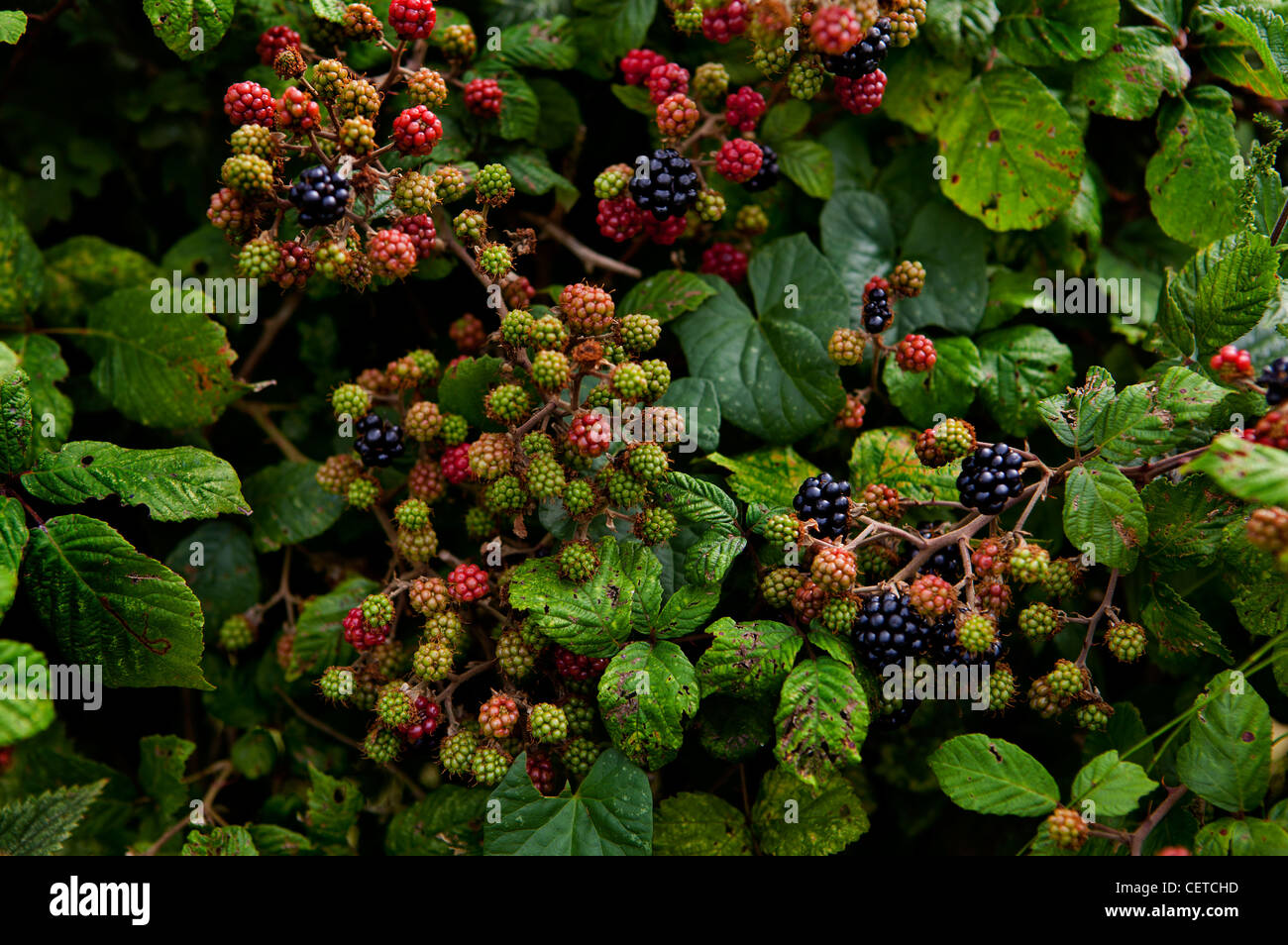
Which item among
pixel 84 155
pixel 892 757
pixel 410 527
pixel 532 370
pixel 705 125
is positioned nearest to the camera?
pixel 532 370

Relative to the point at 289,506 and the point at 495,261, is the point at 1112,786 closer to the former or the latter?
the point at 495,261

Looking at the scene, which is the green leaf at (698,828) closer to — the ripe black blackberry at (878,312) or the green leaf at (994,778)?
the green leaf at (994,778)

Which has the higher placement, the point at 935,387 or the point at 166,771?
the point at 935,387

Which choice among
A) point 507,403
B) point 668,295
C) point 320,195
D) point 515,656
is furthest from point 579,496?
point 320,195

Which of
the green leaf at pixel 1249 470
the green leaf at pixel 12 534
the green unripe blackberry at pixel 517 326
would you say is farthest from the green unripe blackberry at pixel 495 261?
the green leaf at pixel 1249 470

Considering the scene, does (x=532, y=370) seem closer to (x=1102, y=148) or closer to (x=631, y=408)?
(x=631, y=408)

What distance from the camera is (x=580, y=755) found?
177cm

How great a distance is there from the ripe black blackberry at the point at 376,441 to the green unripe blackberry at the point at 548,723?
2.06 feet

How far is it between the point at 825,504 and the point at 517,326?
2.22ft

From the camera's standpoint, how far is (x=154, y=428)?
Answer: 2271 millimetres

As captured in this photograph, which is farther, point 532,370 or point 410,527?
point 410,527

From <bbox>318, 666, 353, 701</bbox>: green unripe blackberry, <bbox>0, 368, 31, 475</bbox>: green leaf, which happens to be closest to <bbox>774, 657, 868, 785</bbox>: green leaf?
<bbox>318, 666, 353, 701</bbox>: green unripe blackberry

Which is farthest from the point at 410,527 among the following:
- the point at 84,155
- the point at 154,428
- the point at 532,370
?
the point at 84,155
